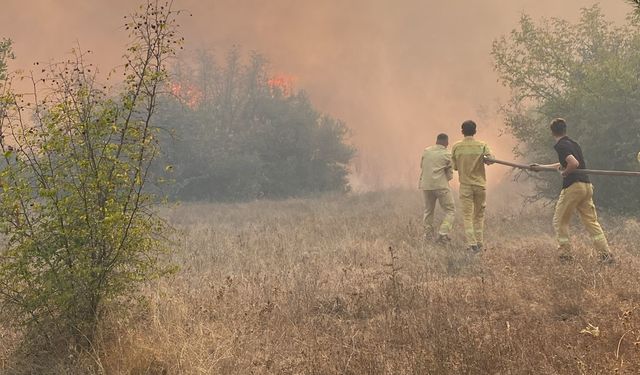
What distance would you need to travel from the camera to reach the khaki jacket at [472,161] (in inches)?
309

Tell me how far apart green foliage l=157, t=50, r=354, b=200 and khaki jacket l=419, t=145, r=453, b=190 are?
15.7m

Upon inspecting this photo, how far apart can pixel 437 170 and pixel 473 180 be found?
1495mm

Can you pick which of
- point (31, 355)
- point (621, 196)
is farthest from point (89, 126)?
point (621, 196)

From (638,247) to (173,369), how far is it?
715cm

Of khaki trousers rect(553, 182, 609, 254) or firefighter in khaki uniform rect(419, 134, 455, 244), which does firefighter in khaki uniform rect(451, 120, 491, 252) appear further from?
khaki trousers rect(553, 182, 609, 254)

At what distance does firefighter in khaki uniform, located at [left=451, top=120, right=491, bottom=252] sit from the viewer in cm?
782

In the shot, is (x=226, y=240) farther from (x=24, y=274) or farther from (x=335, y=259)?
(x=24, y=274)

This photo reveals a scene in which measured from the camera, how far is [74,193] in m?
3.80

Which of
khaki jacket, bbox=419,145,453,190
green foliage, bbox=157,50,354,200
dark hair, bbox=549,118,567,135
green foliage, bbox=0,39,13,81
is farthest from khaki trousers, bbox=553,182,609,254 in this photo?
green foliage, bbox=157,50,354,200

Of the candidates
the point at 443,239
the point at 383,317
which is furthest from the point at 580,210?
the point at 383,317

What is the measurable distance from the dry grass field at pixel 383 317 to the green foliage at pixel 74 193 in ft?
1.39

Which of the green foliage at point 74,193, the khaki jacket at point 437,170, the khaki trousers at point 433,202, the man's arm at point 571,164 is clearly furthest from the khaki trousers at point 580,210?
the green foliage at point 74,193

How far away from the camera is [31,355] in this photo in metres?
3.76

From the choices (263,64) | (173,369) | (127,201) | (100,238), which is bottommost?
(173,369)
